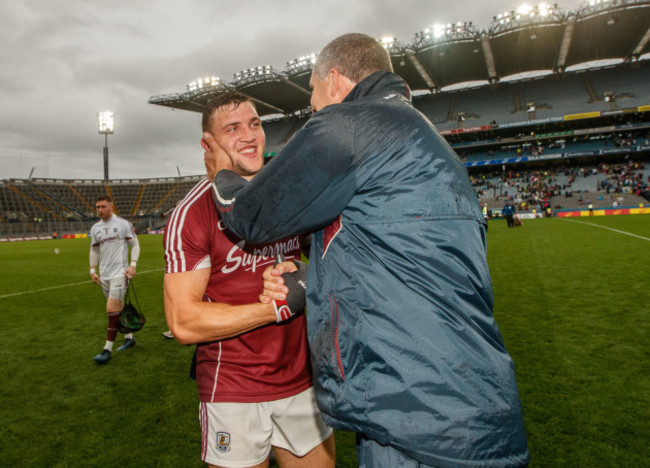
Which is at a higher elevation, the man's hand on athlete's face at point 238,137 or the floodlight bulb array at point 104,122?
the floodlight bulb array at point 104,122

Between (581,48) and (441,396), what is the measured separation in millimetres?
47822

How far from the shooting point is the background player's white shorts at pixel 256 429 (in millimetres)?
2094

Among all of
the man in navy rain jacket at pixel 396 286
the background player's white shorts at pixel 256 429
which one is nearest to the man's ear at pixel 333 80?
the man in navy rain jacket at pixel 396 286

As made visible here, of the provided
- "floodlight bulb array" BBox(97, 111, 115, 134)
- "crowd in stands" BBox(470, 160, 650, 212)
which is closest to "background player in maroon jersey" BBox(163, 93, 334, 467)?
"crowd in stands" BBox(470, 160, 650, 212)

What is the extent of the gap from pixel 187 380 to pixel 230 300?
353 cm

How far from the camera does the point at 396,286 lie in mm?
1321

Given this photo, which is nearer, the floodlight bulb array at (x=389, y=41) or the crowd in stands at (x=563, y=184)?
the floodlight bulb array at (x=389, y=41)

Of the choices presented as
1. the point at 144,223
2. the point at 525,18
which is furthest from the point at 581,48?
the point at 144,223

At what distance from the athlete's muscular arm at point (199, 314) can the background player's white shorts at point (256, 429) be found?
0.42 metres

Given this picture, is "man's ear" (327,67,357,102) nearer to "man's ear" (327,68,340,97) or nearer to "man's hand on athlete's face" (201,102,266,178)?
"man's ear" (327,68,340,97)

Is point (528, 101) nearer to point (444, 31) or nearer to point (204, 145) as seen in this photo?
point (444, 31)

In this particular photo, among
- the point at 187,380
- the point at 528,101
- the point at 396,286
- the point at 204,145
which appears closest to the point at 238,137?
the point at 204,145

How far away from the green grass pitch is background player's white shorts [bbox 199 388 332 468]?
140 cm

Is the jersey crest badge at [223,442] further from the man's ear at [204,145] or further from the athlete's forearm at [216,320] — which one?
the man's ear at [204,145]
